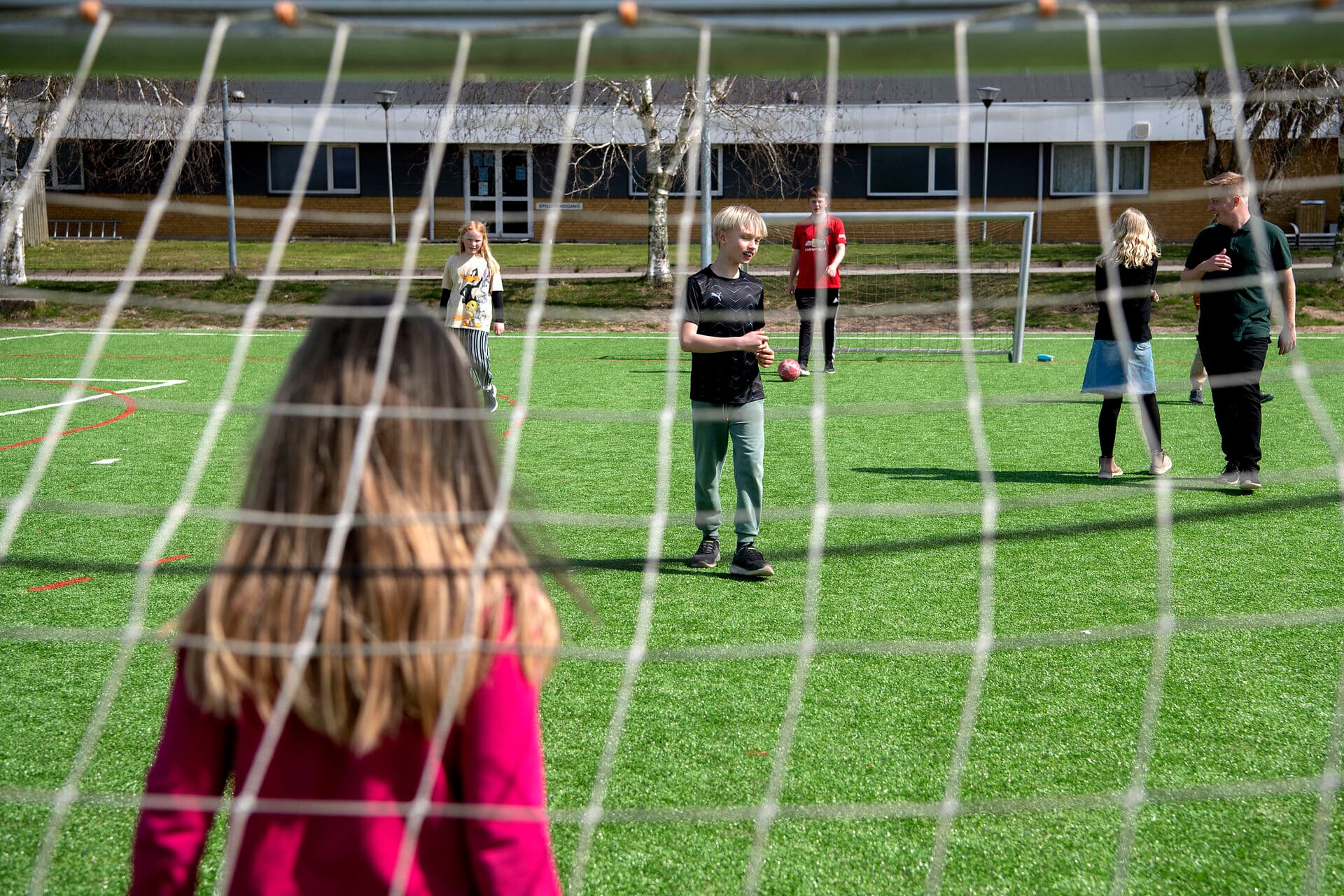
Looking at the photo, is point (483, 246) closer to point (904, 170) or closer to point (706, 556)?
point (706, 556)

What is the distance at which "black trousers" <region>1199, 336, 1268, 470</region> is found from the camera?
6676 mm

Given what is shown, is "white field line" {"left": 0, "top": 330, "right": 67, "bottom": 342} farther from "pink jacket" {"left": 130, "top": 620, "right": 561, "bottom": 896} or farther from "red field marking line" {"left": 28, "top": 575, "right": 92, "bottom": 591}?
"pink jacket" {"left": 130, "top": 620, "right": 561, "bottom": 896}

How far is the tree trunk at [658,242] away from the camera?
71.0ft

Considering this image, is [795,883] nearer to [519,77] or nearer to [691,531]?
[519,77]

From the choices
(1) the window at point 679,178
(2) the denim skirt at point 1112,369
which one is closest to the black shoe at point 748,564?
(2) the denim skirt at point 1112,369

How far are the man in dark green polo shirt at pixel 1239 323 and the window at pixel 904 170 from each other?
83.9ft

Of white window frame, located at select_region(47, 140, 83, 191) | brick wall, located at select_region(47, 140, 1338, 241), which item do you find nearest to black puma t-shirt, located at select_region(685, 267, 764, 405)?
white window frame, located at select_region(47, 140, 83, 191)

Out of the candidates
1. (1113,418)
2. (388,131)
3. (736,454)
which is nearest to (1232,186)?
(1113,418)

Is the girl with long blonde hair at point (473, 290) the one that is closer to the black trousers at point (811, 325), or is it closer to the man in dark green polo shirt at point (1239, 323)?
the black trousers at point (811, 325)

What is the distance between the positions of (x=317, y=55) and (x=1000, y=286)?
59.0 feet

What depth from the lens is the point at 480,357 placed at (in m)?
8.80

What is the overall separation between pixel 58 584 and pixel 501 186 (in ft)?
85.8

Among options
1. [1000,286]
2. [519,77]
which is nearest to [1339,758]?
[519,77]

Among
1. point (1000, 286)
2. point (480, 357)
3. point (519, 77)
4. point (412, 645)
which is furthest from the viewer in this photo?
point (1000, 286)
